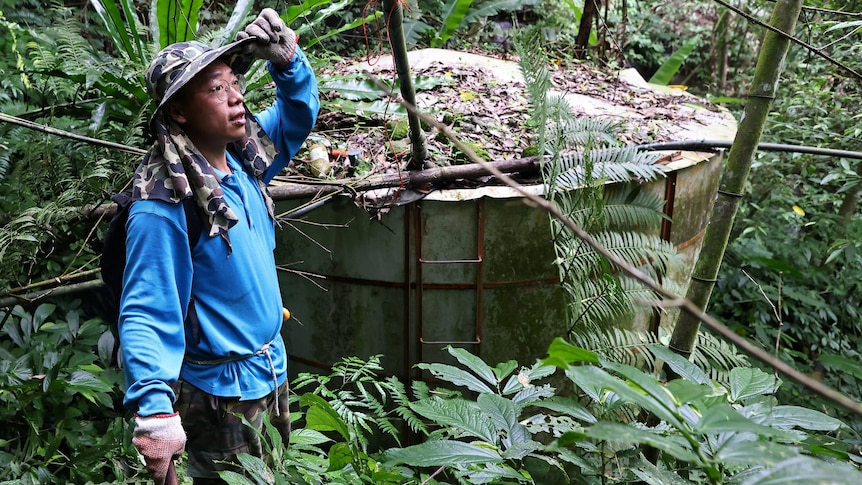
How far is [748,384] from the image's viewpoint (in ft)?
4.83

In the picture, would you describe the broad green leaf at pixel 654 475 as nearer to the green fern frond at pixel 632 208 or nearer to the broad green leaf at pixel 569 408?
the broad green leaf at pixel 569 408

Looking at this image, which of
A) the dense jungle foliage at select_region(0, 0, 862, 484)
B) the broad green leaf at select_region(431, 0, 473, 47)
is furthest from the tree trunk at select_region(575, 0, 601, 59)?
the broad green leaf at select_region(431, 0, 473, 47)

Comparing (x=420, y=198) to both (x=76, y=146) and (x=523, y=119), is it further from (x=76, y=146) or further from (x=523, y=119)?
(x=76, y=146)

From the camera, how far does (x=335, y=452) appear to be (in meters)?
1.79

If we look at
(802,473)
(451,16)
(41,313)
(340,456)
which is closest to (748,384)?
(802,473)

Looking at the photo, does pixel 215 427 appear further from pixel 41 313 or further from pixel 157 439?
pixel 41 313

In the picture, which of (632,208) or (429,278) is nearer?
(632,208)

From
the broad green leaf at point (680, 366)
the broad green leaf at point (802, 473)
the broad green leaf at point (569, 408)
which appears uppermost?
the broad green leaf at point (802, 473)

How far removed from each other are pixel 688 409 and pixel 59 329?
3.44m

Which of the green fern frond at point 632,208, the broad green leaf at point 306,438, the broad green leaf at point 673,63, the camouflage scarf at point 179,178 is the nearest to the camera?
the camouflage scarf at point 179,178

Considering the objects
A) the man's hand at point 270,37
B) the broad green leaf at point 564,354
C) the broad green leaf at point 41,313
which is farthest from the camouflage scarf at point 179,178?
the broad green leaf at point 41,313

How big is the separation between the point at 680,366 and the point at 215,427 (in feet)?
4.94

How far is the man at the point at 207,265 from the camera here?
181 cm

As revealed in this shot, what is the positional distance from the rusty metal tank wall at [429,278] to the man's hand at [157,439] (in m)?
2.11
